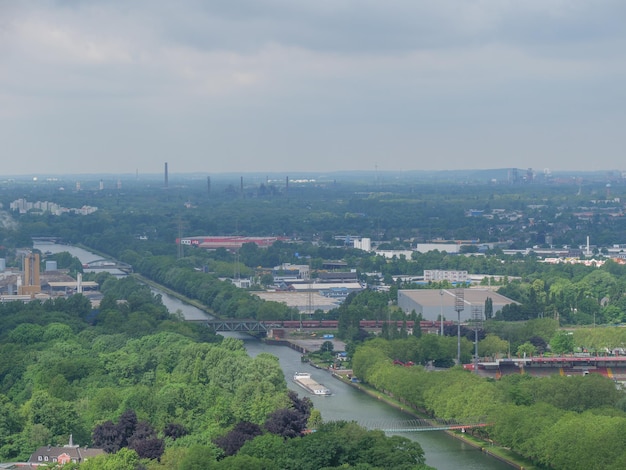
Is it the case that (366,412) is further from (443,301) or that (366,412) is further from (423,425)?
(443,301)

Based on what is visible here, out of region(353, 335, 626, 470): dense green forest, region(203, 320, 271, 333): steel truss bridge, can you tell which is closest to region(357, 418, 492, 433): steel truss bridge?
region(353, 335, 626, 470): dense green forest

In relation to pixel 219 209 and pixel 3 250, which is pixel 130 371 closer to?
pixel 3 250

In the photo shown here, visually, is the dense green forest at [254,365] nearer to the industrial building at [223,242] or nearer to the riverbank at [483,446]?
the riverbank at [483,446]

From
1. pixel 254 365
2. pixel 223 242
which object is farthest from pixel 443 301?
pixel 223 242

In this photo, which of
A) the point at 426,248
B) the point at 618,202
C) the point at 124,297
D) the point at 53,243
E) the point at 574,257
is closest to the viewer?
the point at 124,297

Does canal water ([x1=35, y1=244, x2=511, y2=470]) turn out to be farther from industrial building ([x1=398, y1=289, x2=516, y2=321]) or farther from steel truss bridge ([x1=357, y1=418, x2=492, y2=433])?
industrial building ([x1=398, y1=289, x2=516, y2=321])

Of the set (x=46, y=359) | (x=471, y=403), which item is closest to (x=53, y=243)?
(x=46, y=359)

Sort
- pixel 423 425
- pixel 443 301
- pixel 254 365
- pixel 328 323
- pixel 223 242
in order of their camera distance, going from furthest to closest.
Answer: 1. pixel 223 242
2. pixel 443 301
3. pixel 328 323
4. pixel 254 365
5. pixel 423 425
